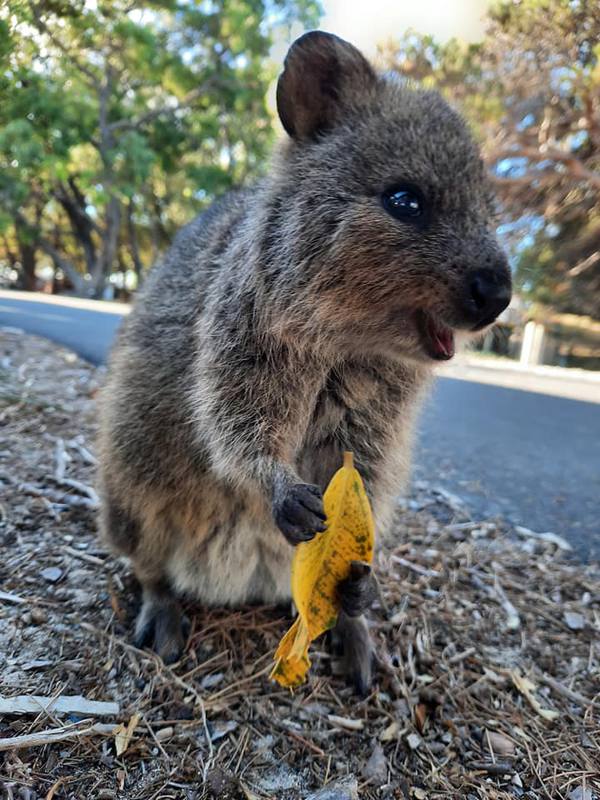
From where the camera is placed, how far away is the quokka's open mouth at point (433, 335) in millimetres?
1692

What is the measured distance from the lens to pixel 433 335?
1703mm

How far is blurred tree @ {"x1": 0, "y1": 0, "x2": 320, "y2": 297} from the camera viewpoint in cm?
180

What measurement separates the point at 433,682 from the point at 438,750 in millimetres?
271

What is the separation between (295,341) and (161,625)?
1068 millimetres

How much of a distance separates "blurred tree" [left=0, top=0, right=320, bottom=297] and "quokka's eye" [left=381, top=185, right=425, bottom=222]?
1101mm

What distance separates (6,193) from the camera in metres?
2.22

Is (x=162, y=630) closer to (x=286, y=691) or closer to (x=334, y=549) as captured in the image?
(x=286, y=691)

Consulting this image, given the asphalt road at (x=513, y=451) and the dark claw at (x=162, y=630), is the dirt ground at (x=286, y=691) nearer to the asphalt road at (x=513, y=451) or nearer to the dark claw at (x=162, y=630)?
the dark claw at (x=162, y=630)

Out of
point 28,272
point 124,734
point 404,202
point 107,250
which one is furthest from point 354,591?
point 107,250

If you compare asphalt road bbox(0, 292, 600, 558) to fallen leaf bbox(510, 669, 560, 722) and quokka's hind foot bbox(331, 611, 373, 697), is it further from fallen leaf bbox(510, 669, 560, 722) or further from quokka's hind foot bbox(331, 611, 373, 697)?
fallen leaf bbox(510, 669, 560, 722)

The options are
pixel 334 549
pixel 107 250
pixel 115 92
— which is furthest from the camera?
pixel 107 250

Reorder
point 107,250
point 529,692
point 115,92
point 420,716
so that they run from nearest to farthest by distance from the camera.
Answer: point 420,716
point 529,692
point 115,92
point 107,250

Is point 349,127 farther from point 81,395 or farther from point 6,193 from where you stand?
point 81,395

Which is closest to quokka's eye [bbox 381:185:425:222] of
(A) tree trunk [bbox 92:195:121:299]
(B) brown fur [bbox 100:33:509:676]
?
(B) brown fur [bbox 100:33:509:676]
